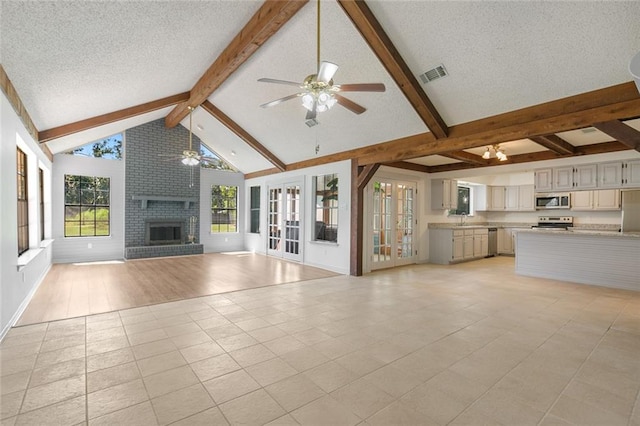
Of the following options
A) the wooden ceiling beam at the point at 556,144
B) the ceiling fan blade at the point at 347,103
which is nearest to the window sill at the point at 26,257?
the ceiling fan blade at the point at 347,103

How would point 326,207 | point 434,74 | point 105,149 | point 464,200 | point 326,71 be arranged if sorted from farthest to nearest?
point 464,200, point 105,149, point 326,207, point 434,74, point 326,71

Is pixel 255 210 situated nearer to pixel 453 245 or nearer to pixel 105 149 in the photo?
pixel 105 149

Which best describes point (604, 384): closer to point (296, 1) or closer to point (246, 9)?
point (296, 1)

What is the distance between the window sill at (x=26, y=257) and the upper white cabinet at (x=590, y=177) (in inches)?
346

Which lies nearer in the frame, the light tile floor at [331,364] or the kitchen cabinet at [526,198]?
the light tile floor at [331,364]

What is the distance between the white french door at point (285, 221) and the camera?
7.88 metres

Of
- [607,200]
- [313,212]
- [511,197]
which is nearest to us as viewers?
[607,200]

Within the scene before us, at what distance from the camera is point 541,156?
6.23 meters

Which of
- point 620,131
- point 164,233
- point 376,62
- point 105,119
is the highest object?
point 376,62

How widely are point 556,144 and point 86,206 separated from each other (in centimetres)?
1026

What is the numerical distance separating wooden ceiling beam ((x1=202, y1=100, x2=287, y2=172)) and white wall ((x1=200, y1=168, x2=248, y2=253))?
8.01ft

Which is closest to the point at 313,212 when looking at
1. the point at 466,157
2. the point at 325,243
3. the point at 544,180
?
the point at 325,243

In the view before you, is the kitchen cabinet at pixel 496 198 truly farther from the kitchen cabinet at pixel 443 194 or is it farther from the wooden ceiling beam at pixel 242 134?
the wooden ceiling beam at pixel 242 134

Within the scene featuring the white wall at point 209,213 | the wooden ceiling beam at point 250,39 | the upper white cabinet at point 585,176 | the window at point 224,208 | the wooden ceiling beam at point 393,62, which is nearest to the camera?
the wooden ceiling beam at point 393,62
